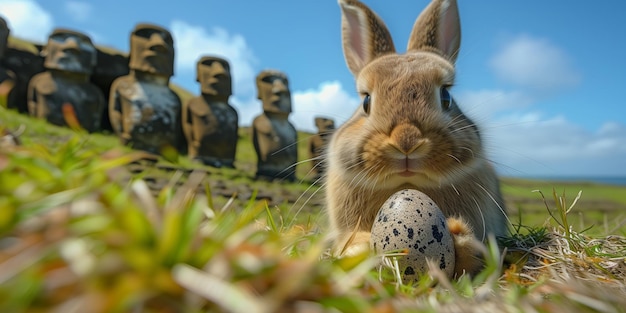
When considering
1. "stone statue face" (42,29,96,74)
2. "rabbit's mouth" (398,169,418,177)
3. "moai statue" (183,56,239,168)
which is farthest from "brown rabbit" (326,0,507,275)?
"stone statue face" (42,29,96,74)

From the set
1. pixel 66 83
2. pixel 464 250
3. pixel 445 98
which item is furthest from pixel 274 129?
pixel 464 250

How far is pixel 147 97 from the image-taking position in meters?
10.1

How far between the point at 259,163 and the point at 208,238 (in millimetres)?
10297

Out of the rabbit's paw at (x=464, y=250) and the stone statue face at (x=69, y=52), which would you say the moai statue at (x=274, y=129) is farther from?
the rabbit's paw at (x=464, y=250)

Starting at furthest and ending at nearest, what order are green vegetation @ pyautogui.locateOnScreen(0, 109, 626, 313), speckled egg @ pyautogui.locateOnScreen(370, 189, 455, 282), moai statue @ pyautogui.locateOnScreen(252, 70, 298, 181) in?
1. moai statue @ pyautogui.locateOnScreen(252, 70, 298, 181)
2. speckled egg @ pyautogui.locateOnScreen(370, 189, 455, 282)
3. green vegetation @ pyautogui.locateOnScreen(0, 109, 626, 313)

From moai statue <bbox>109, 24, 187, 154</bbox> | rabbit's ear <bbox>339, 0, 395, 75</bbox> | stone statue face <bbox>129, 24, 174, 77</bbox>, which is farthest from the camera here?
stone statue face <bbox>129, 24, 174, 77</bbox>

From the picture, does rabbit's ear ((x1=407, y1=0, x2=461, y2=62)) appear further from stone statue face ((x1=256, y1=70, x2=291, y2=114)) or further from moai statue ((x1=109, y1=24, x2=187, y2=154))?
stone statue face ((x1=256, y1=70, x2=291, y2=114))

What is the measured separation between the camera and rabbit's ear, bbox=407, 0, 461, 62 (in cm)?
283

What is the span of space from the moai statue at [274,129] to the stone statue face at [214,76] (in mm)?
899

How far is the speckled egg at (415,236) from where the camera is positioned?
1.89 meters

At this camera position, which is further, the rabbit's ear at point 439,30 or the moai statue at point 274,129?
the moai statue at point 274,129

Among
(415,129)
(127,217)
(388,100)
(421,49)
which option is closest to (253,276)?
(127,217)

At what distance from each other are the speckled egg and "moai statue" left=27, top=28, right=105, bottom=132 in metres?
9.94

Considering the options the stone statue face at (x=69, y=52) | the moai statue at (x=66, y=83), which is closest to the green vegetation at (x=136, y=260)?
the moai statue at (x=66, y=83)
